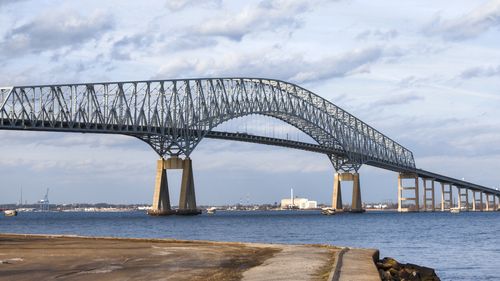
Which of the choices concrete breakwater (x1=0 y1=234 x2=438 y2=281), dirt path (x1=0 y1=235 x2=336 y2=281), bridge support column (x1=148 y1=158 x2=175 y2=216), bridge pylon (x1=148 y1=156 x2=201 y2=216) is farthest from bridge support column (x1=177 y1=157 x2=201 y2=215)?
concrete breakwater (x1=0 y1=234 x2=438 y2=281)

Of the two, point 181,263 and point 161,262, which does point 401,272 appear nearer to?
point 181,263

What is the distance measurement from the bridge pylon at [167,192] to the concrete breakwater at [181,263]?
107 m

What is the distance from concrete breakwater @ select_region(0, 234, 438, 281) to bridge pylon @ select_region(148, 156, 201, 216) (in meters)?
107

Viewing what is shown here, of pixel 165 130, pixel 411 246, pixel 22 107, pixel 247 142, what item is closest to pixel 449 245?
pixel 411 246

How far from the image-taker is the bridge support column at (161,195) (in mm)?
143500

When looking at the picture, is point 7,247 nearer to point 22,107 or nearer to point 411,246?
point 411,246

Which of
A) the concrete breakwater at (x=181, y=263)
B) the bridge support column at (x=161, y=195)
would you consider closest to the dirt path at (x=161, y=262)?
the concrete breakwater at (x=181, y=263)

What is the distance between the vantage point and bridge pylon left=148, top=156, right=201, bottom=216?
143625 millimetres

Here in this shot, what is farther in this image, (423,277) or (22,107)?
(22,107)

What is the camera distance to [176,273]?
23.9 m

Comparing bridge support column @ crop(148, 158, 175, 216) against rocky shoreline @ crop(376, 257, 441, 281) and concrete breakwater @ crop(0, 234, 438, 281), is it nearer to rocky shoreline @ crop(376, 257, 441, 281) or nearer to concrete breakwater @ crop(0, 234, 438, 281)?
concrete breakwater @ crop(0, 234, 438, 281)

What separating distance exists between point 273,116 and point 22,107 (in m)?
75.9

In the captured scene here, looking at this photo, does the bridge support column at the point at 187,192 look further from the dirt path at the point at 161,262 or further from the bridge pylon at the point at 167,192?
the dirt path at the point at 161,262

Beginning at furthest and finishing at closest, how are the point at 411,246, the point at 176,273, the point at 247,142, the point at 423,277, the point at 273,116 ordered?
the point at 273,116, the point at 247,142, the point at 411,246, the point at 423,277, the point at 176,273
